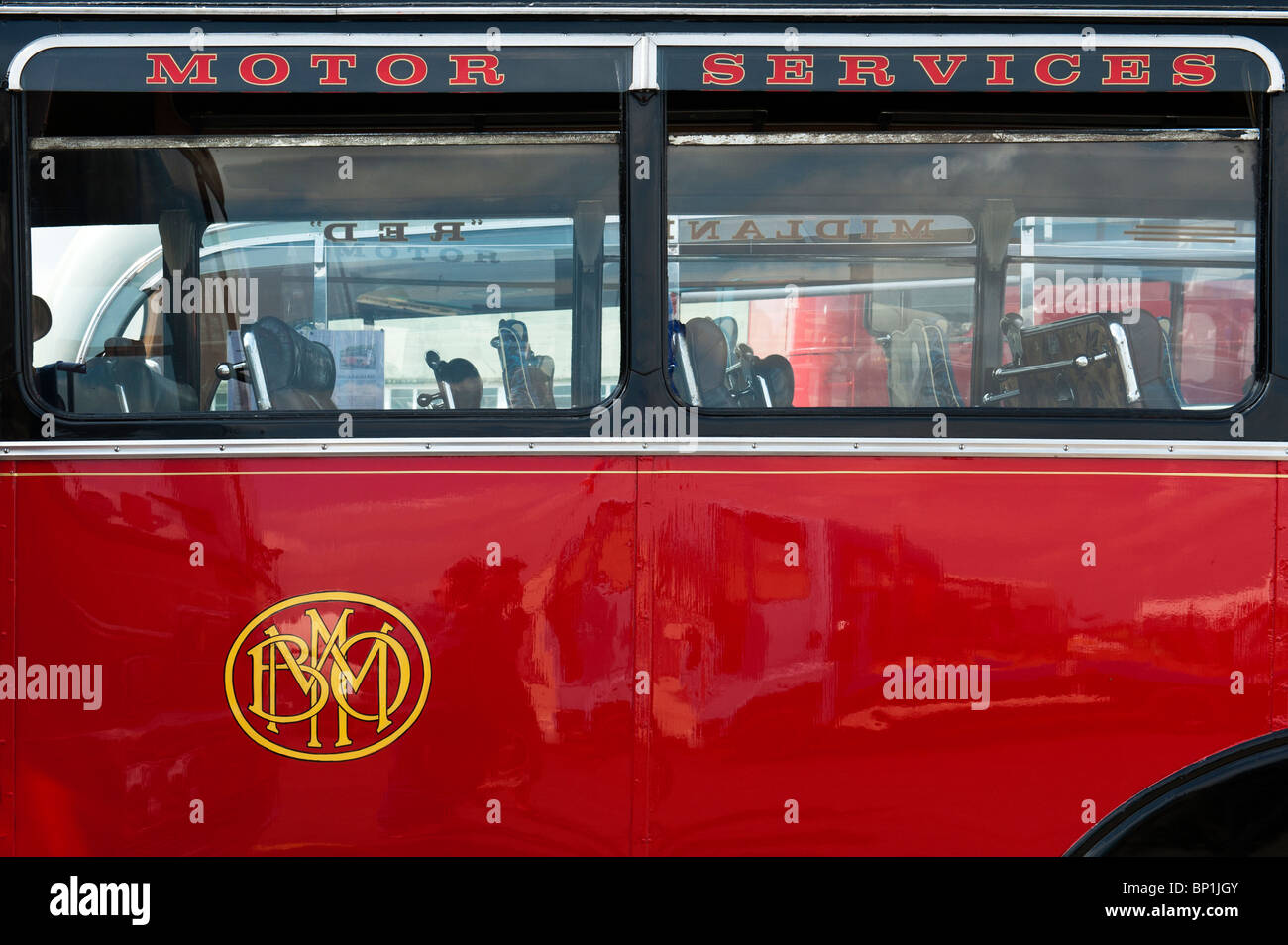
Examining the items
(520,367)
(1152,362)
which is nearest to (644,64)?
(520,367)

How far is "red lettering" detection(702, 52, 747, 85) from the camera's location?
250cm

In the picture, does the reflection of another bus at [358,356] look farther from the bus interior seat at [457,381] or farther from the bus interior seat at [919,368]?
the bus interior seat at [919,368]

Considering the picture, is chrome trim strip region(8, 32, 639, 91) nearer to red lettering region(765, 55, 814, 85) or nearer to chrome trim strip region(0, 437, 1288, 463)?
red lettering region(765, 55, 814, 85)

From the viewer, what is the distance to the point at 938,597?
2512 mm

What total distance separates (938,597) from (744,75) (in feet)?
4.53

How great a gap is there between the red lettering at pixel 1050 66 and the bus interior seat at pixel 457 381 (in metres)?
1.59

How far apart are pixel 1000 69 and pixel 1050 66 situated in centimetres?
12

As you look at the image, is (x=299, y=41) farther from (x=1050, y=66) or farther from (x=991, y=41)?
(x=1050, y=66)

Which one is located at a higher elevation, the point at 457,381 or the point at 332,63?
the point at 332,63

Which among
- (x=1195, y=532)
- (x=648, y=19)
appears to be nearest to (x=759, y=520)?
(x=1195, y=532)

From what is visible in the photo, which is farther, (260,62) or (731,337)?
(731,337)

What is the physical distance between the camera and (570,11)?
250 centimetres
